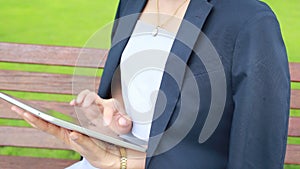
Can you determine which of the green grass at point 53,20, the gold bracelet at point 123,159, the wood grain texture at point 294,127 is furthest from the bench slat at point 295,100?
the green grass at point 53,20

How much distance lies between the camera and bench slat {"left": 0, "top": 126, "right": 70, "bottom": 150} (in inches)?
82.7

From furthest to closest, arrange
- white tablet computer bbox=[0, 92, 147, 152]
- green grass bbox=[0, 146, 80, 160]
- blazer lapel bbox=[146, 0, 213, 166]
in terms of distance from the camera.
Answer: green grass bbox=[0, 146, 80, 160] < blazer lapel bbox=[146, 0, 213, 166] < white tablet computer bbox=[0, 92, 147, 152]

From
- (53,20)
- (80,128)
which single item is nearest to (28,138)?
(80,128)

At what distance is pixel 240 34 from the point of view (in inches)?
42.6

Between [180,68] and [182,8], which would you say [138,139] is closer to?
[180,68]

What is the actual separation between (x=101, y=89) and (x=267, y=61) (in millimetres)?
465

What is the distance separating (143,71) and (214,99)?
0.66 ft

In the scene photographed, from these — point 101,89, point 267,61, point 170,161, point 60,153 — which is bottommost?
point 60,153

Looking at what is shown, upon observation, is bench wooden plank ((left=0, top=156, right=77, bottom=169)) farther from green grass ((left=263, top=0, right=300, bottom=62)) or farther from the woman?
green grass ((left=263, top=0, right=300, bottom=62))

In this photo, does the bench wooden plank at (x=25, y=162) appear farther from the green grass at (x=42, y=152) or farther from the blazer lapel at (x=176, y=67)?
the blazer lapel at (x=176, y=67)

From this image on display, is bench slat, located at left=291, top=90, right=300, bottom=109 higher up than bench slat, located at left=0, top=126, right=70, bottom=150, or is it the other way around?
bench slat, located at left=291, top=90, right=300, bottom=109

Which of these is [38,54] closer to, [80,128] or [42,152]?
[42,152]

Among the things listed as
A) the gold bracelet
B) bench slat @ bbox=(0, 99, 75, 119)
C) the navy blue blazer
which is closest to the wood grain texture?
bench slat @ bbox=(0, 99, 75, 119)

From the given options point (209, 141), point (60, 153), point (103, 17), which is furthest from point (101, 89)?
point (103, 17)
